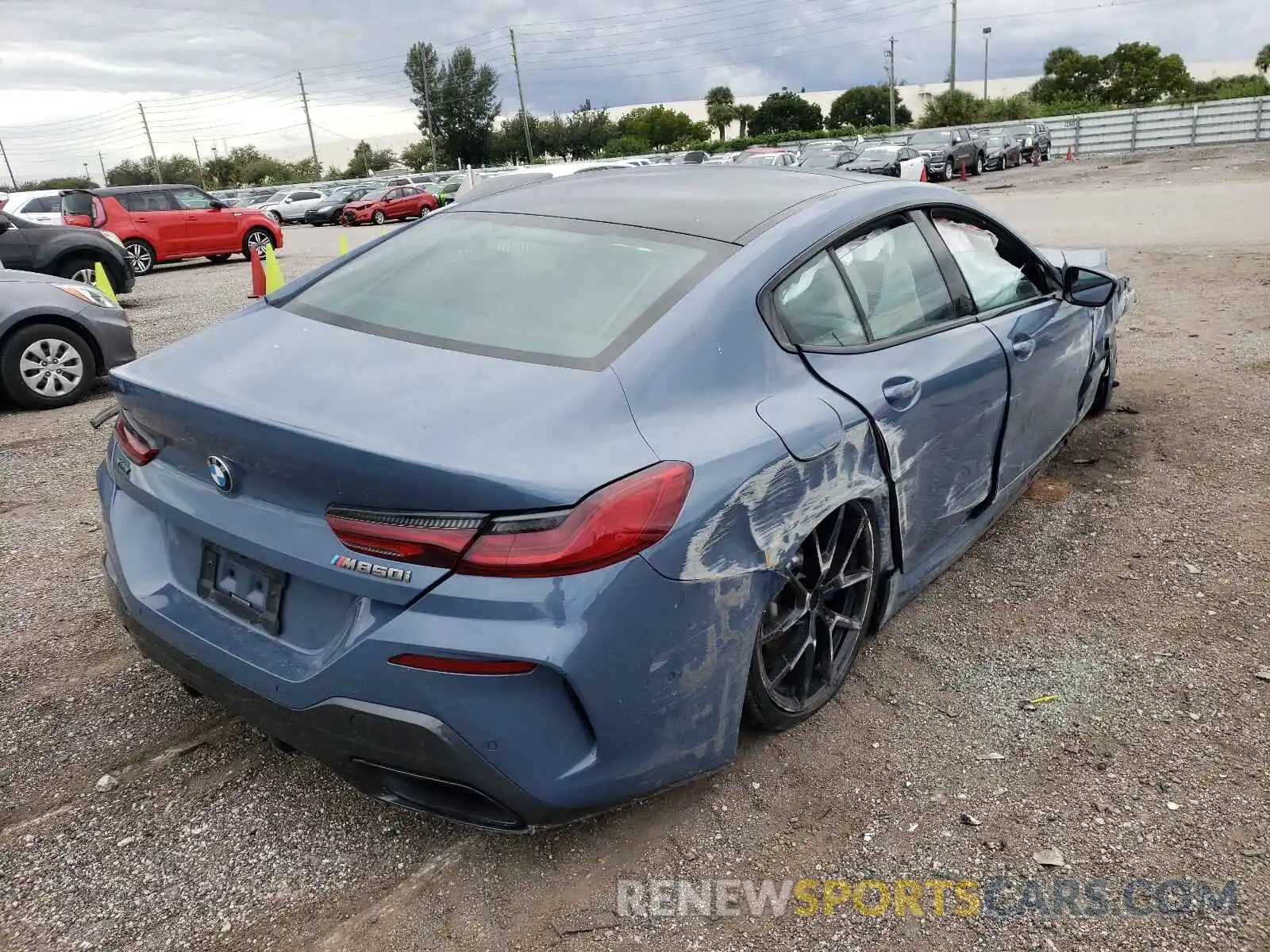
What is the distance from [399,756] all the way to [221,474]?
761 mm

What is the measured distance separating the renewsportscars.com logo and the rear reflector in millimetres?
720

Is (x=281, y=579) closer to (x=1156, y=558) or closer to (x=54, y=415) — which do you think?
(x=1156, y=558)

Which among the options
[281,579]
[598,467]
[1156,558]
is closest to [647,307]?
[598,467]

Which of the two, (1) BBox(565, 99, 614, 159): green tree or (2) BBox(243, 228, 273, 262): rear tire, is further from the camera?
(1) BBox(565, 99, 614, 159): green tree

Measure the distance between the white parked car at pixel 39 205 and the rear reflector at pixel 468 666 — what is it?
19.9 m

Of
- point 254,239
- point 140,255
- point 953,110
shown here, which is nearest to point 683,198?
point 140,255

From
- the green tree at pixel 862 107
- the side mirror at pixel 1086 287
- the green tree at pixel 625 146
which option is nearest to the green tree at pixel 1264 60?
the green tree at pixel 862 107

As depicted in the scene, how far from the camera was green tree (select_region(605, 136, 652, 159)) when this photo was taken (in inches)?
2948

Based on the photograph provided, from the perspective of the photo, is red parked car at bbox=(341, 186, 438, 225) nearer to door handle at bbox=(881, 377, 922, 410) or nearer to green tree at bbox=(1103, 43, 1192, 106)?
door handle at bbox=(881, 377, 922, 410)

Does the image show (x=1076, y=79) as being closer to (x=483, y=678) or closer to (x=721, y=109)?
(x=721, y=109)

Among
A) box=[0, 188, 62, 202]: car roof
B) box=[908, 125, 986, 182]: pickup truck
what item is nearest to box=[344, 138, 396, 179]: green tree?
box=[908, 125, 986, 182]: pickup truck

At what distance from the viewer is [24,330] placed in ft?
22.6

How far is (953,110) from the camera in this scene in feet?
193

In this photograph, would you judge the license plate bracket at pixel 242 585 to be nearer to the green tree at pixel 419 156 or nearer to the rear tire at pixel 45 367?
the rear tire at pixel 45 367
